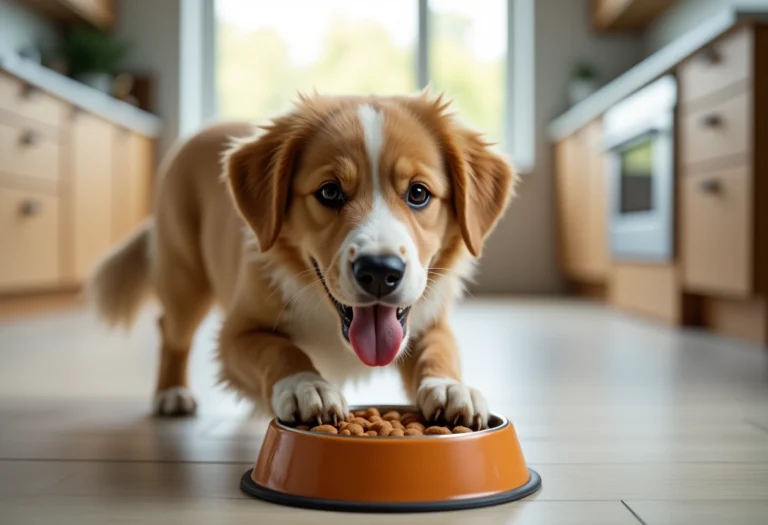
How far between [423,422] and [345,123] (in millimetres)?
534

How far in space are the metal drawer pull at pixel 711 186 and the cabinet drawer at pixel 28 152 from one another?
3.14 metres

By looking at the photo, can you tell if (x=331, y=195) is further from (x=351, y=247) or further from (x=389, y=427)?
(x=389, y=427)

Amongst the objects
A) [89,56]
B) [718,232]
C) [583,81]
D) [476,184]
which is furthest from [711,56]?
[89,56]

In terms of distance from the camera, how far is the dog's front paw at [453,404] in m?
1.44

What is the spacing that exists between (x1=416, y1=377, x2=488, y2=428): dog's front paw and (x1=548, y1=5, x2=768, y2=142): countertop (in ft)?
8.12

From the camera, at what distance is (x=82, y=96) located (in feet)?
17.2

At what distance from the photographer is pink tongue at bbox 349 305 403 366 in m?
1.48

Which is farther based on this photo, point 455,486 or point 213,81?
point 213,81

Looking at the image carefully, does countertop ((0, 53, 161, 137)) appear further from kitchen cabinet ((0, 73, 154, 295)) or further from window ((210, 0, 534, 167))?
window ((210, 0, 534, 167))

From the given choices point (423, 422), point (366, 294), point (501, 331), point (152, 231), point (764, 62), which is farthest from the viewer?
point (501, 331)

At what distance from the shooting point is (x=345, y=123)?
5.27 ft

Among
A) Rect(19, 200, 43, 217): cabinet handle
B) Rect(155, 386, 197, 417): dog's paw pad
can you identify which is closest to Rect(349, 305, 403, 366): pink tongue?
Rect(155, 386, 197, 417): dog's paw pad

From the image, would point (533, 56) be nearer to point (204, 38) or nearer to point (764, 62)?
point (204, 38)

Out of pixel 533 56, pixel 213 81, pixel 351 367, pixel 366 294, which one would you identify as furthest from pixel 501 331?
pixel 213 81
